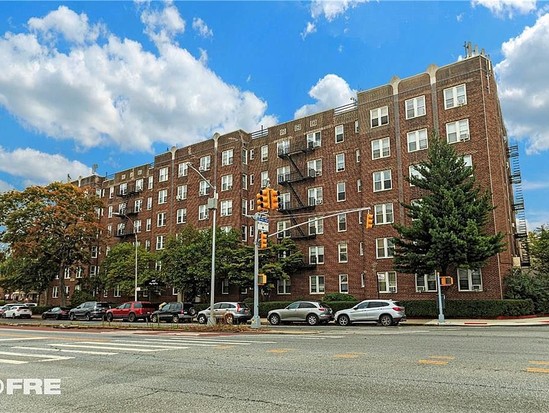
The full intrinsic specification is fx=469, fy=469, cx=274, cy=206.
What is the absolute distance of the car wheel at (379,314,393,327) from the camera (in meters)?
27.0

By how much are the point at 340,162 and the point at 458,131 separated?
1107cm

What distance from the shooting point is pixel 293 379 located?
8.47 m

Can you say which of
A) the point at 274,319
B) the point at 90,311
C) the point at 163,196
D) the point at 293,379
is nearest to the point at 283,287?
the point at 274,319

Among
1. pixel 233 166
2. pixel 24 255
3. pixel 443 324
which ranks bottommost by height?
pixel 443 324

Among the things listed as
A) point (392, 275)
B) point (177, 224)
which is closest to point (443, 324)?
point (392, 275)

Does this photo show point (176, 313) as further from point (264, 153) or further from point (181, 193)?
point (181, 193)

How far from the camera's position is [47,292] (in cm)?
6869

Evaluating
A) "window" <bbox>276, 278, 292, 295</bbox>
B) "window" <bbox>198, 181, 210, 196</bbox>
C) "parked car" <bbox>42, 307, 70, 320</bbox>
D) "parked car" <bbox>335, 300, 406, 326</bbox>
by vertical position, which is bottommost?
"parked car" <bbox>42, 307, 70, 320</bbox>

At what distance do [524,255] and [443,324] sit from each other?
71.8ft

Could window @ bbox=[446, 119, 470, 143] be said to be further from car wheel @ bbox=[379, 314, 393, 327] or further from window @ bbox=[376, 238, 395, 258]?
car wheel @ bbox=[379, 314, 393, 327]

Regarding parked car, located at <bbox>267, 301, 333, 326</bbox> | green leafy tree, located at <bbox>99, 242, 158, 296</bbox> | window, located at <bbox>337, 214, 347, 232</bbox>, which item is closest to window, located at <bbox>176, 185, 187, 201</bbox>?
green leafy tree, located at <bbox>99, 242, 158, 296</bbox>

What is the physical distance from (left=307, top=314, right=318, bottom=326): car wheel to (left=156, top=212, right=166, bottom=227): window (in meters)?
31.3

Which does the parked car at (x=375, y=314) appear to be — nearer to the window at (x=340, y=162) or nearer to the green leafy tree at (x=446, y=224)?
the green leafy tree at (x=446, y=224)

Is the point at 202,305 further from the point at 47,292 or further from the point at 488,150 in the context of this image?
the point at 47,292
